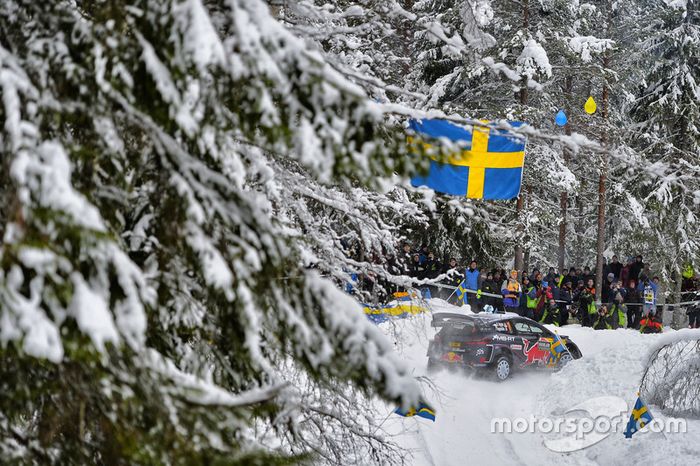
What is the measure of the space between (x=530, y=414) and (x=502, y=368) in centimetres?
144

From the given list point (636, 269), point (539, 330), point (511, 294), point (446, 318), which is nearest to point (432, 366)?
point (446, 318)

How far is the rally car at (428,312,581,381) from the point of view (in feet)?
46.9

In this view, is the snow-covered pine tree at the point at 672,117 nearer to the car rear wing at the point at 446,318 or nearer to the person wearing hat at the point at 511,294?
the person wearing hat at the point at 511,294

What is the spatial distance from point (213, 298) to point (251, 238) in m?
0.49

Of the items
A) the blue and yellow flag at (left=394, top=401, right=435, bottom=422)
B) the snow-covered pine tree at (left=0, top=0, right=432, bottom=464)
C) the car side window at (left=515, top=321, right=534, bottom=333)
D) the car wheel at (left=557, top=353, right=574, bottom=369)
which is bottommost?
the car wheel at (left=557, top=353, right=574, bottom=369)

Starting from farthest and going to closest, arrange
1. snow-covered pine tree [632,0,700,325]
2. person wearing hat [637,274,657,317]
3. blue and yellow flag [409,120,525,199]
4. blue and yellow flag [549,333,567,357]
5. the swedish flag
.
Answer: snow-covered pine tree [632,0,700,325], person wearing hat [637,274,657,317], the swedish flag, blue and yellow flag [549,333,567,357], blue and yellow flag [409,120,525,199]

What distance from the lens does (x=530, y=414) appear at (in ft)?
44.3

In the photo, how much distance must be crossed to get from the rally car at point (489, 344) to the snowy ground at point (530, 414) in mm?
290

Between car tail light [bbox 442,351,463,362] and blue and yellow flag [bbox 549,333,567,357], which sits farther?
blue and yellow flag [bbox 549,333,567,357]

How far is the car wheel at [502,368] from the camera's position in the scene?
14.7 meters

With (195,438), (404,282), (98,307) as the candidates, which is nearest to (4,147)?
(98,307)

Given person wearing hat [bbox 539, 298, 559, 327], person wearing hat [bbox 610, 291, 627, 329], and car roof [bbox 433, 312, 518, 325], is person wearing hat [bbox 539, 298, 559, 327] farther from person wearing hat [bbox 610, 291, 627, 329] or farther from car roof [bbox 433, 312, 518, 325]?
car roof [bbox 433, 312, 518, 325]

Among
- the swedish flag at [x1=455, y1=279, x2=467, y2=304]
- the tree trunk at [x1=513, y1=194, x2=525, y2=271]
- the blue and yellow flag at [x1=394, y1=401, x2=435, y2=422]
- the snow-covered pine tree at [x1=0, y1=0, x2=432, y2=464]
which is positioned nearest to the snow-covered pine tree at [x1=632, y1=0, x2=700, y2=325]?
the tree trunk at [x1=513, y1=194, x2=525, y2=271]

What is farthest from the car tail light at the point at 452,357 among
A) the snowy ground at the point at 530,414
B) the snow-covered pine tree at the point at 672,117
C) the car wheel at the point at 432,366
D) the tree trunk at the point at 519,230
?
the snow-covered pine tree at the point at 672,117
